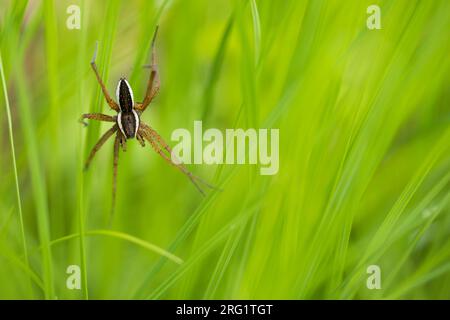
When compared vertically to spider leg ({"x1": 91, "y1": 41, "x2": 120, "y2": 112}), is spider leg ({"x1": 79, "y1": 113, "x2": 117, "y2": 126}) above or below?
below

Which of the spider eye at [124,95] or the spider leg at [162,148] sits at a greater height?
the spider eye at [124,95]

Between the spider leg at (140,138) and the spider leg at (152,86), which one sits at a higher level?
the spider leg at (152,86)

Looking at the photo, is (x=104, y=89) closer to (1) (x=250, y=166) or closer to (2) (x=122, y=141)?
(2) (x=122, y=141)

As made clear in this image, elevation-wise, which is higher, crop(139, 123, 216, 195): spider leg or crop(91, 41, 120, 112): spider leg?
crop(91, 41, 120, 112): spider leg

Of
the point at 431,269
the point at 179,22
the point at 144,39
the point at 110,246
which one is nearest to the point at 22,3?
the point at 144,39

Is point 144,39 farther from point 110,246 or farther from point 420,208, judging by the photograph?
point 420,208

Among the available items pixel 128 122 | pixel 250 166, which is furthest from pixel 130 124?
pixel 250 166
